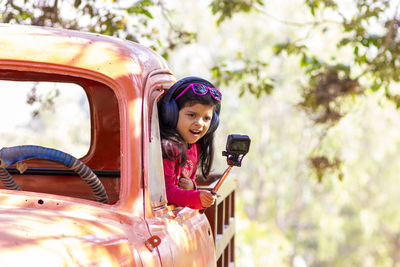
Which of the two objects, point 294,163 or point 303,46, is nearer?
point 303,46

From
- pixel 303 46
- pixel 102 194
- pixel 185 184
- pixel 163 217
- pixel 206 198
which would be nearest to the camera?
pixel 102 194

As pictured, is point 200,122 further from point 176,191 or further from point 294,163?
point 294,163

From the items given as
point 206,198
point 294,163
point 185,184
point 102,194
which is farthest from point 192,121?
point 294,163

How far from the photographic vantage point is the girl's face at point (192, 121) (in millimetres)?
3258

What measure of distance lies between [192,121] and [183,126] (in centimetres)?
5

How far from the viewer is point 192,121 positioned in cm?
327

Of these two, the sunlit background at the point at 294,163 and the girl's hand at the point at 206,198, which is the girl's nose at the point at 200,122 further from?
the sunlit background at the point at 294,163

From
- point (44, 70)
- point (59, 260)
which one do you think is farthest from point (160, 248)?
point (44, 70)

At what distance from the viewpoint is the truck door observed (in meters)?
2.59

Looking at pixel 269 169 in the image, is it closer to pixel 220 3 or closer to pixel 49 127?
pixel 49 127

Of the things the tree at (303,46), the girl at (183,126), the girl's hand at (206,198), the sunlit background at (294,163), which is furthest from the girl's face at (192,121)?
the sunlit background at (294,163)

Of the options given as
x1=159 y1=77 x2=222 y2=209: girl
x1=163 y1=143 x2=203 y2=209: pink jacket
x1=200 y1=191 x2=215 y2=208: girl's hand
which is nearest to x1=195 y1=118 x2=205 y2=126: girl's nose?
A: x1=159 y1=77 x2=222 y2=209: girl

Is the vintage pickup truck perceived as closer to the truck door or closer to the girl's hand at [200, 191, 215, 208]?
the truck door

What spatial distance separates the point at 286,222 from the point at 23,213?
28.4 meters
